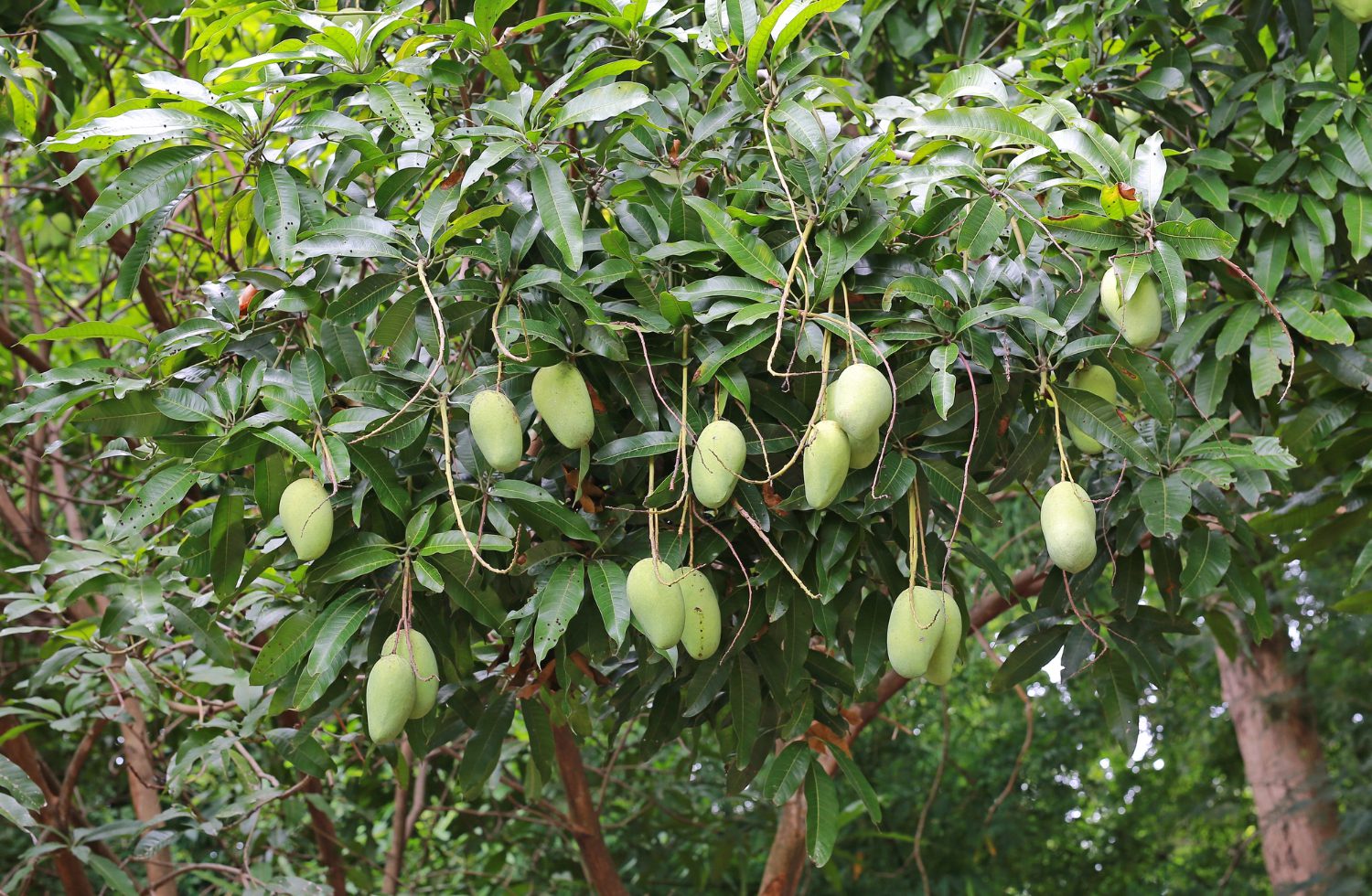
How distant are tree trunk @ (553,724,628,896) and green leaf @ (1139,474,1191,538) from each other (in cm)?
127

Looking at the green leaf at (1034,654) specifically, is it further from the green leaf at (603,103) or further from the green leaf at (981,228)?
the green leaf at (603,103)

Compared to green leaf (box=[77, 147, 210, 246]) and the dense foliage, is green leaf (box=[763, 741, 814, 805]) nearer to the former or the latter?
the dense foliage

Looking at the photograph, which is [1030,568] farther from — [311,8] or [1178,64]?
[311,8]

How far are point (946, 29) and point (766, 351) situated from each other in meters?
1.26

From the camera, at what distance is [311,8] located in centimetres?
181

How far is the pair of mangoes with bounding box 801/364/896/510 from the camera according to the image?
1.15 m

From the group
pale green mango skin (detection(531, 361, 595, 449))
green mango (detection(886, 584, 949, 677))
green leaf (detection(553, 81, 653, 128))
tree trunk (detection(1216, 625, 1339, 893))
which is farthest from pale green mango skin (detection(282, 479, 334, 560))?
tree trunk (detection(1216, 625, 1339, 893))

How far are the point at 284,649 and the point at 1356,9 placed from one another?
5.39 ft

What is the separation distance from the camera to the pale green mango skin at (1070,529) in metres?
1.21

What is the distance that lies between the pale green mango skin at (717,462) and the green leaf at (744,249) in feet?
0.55

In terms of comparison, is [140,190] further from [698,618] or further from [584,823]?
[584,823]

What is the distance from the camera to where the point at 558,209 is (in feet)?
4.21

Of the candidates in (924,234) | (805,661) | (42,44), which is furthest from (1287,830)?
(42,44)

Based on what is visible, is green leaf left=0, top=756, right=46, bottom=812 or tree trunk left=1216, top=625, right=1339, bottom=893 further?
tree trunk left=1216, top=625, right=1339, bottom=893
